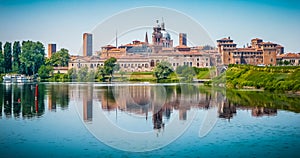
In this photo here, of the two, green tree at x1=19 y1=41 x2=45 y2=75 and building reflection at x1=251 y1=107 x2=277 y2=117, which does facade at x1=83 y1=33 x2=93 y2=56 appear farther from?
building reflection at x1=251 y1=107 x2=277 y2=117

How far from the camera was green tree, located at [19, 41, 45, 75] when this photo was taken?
132 ft

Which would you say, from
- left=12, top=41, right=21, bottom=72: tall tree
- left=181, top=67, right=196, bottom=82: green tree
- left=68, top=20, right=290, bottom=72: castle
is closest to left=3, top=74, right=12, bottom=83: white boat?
left=12, top=41, right=21, bottom=72: tall tree

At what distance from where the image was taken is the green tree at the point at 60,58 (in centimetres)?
4728

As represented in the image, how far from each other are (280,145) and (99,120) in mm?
4339

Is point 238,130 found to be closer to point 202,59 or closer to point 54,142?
point 54,142

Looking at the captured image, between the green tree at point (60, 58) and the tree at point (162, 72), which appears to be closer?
the tree at point (162, 72)

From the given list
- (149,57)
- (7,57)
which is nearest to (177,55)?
(149,57)

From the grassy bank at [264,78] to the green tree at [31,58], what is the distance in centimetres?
1978

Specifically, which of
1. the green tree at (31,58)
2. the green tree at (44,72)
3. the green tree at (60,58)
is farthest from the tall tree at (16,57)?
the green tree at (60,58)

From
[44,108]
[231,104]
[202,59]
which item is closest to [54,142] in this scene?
[44,108]

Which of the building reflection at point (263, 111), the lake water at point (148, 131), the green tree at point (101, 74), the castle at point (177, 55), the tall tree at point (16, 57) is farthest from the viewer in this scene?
the castle at point (177, 55)

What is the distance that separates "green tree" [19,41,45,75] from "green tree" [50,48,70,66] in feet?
12.1

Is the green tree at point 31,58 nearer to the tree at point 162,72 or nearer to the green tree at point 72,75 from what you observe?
the green tree at point 72,75

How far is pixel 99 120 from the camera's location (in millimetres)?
9930
